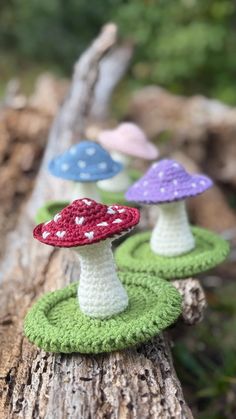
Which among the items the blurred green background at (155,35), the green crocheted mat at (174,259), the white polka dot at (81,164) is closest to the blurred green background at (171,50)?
the blurred green background at (155,35)

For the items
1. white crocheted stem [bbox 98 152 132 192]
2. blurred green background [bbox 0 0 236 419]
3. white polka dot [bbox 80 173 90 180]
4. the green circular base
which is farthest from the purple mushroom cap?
blurred green background [bbox 0 0 236 419]

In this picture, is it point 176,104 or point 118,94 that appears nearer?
point 176,104

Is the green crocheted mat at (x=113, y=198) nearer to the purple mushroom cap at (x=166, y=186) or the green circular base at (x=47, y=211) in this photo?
the green circular base at (x=47, y=211)

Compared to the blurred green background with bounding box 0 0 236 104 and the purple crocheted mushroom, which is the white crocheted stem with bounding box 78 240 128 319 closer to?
the purple crocheted mushroom

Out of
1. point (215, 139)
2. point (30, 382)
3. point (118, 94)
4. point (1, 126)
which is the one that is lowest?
point (118, 94)

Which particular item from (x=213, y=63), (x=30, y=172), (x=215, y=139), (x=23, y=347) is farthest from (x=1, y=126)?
(x=213, y=63)

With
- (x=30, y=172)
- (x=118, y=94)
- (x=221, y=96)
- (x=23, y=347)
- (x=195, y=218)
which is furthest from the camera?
(x=118, y=94)

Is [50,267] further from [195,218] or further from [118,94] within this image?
[118,94]
